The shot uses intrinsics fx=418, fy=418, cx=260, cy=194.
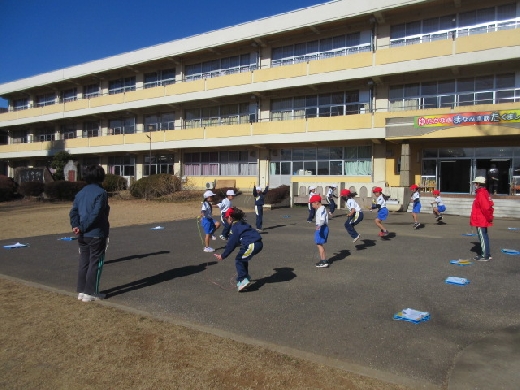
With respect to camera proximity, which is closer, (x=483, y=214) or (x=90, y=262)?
(x=90, y=262)

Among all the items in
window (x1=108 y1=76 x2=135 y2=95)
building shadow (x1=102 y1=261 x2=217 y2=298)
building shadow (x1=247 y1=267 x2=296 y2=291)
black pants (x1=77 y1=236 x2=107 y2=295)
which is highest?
window (x1=108 y1=76 x2=135 y2=95)

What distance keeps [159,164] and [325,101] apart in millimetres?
16150

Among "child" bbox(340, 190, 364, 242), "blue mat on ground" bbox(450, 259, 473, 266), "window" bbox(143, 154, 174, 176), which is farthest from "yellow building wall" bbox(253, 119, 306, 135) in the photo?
"blue mat on ground" bbox(450, 259, 473, 266)

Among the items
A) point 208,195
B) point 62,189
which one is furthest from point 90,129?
point 208,195

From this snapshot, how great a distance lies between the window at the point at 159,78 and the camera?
35031 mm

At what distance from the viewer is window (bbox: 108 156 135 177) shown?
38.2 metres

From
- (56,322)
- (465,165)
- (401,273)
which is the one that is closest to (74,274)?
(56,322)

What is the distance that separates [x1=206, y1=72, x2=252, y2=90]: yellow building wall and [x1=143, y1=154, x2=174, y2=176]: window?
7980 millimetres

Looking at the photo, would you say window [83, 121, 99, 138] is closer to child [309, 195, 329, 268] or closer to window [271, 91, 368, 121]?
window [271, 91, 368, 121]

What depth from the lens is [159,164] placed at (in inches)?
1431

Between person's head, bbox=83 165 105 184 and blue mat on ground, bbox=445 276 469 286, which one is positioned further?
blue mat on ground, bbox=445 276 469 286

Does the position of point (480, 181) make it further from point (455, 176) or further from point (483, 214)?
point (455, 176)

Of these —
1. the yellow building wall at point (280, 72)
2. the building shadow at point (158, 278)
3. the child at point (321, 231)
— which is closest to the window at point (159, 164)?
the yellow building wall at point (280, 72)

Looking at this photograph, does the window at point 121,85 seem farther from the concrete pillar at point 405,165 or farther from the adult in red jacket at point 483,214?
the adult in red jacket at point 483,214
